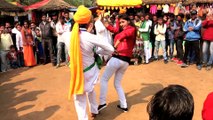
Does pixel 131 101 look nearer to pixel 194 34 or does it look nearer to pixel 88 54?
pixel 88 54

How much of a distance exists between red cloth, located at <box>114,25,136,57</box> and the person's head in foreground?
3.67 metres

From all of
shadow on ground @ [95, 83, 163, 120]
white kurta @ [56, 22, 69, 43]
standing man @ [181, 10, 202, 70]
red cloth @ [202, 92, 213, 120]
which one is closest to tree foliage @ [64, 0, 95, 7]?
white kurta @ [56, 22, 69, 43]

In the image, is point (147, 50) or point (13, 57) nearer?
point (147, 50)

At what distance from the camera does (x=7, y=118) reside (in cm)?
567

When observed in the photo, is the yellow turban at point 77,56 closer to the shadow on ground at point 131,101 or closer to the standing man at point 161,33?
the shadow on ground at point 131,101

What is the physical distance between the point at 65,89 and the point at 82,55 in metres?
2.86

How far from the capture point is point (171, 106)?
1729 mm

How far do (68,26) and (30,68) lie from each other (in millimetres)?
1996

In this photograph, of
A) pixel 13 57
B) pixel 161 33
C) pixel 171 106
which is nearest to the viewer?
pixel 171 106

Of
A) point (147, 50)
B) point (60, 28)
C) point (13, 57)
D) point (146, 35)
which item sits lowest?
point (13, 57)

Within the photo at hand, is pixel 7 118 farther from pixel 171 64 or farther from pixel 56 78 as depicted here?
pixel 171 64

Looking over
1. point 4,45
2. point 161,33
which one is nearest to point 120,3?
point 161,33

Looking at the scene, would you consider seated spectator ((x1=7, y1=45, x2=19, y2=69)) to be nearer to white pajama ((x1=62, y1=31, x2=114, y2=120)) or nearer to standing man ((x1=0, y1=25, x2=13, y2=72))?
standing man ((x1=0, y1=25, x2=13, y2=72))

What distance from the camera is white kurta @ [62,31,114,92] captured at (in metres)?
4.59
